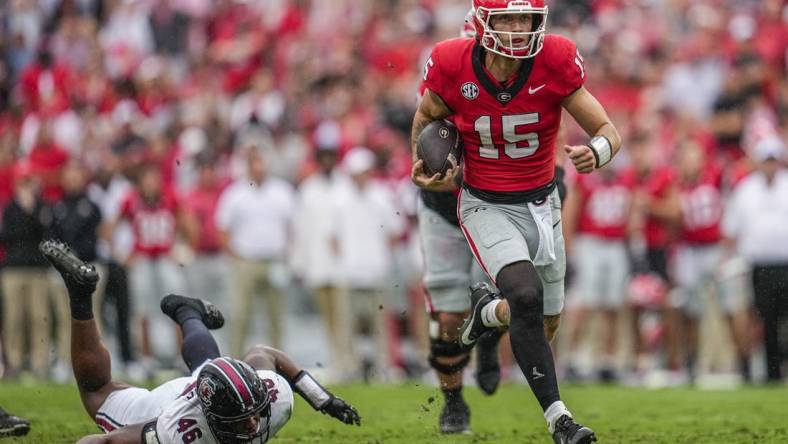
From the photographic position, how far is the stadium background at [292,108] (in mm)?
13609

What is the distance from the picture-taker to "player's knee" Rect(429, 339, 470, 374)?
8.19 m

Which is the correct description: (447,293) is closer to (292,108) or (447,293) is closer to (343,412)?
(343,412)

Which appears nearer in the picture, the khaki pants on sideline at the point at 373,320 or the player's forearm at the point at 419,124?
the player's forearm at the point at 419,124

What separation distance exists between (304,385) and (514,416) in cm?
298

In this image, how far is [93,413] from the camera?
7090 millimetres

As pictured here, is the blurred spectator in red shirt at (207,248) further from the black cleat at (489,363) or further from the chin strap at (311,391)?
the chin strap at (311,391)

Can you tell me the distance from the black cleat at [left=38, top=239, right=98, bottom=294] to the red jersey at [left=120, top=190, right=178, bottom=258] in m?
6.40

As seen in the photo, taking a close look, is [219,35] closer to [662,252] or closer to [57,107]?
[57,107]

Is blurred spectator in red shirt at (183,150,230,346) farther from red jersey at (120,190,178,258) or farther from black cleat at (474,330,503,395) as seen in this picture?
black cleat at (474,330,503,395)

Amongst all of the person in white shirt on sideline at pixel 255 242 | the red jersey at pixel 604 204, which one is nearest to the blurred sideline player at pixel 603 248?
the red jersey at pixel 604 204

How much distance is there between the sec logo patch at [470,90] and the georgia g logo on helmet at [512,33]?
0.20 metres

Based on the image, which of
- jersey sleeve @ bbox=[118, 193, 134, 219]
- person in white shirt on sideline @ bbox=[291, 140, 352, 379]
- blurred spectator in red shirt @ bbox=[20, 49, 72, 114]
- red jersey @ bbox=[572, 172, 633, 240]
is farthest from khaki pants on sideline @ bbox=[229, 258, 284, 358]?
blurred spectator in red shirt @ bbox=[20, 49, 72, 114]

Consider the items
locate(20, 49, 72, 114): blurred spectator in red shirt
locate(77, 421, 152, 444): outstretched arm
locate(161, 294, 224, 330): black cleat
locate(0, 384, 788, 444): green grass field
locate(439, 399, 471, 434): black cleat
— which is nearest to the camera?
locate(77, 421, 152, 444): outstretched arm

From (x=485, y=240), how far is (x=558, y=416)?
3.29 feet
